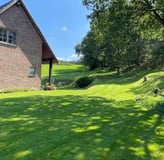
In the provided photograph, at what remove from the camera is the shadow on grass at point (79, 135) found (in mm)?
6359

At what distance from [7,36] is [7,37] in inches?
3.7

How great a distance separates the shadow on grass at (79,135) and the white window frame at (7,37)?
14932 mm

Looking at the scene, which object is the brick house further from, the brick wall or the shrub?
the shrub

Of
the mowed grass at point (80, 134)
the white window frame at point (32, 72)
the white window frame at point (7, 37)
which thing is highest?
the white window frame at point (7, 37)

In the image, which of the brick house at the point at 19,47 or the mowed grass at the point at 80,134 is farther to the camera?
the brick house at the point at 19,47

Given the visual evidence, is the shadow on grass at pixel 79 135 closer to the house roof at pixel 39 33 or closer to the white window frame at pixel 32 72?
the house roof at pixel 39 33

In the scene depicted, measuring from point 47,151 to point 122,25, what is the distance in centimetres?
1201

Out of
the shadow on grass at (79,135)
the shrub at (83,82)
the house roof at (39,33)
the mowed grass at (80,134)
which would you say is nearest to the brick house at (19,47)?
the house roof at (39,33)

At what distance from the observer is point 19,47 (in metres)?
26.9

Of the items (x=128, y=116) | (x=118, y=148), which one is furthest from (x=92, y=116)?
(x=118, y=148)

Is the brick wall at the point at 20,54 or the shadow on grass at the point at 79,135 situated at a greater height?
the brick wall at the point at 20,54

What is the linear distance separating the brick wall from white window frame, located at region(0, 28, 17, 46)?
336 mm

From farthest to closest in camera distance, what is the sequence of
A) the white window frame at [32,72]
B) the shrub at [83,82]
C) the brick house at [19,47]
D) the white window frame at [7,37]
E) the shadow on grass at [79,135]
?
the shrub at [83,82] → the white window frame at [32,72] → the brick house at [19,47] → the white window frame at [7,37] → the shadow on grass at [79,135]

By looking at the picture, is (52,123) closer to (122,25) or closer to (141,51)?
(122,25)
